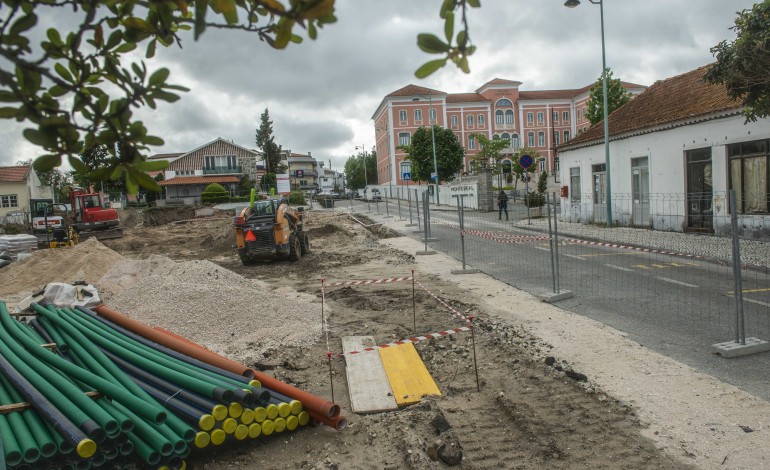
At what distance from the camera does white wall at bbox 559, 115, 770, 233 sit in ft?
52.1

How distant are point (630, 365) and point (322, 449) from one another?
11.8 ft

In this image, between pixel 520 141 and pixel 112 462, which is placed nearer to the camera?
pixel 112 462

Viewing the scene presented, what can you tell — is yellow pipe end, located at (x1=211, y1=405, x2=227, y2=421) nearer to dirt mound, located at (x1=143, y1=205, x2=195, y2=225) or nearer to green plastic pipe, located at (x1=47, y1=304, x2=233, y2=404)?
green plastic pipe, located at (x1=47, y1=304, x2=233, y2=404)

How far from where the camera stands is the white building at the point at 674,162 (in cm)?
1350

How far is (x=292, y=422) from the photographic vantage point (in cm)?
527

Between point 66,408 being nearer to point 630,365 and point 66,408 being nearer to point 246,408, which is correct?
point 246,408

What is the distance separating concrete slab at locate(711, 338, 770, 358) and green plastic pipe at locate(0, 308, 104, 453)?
6.40 metres

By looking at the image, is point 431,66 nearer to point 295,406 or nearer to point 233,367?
point 295,406

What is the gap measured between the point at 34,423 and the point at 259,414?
1698 mm

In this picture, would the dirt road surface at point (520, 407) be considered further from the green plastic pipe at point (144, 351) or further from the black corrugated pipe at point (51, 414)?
the black corrugated pipe at point (51, 414)

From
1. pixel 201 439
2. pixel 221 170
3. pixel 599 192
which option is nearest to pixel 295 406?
pixel 201 439

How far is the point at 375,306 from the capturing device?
442 inches

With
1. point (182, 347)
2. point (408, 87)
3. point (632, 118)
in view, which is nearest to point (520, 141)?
point (408, 87)

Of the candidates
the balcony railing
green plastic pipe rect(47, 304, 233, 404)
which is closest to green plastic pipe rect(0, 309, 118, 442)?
green plastic pipe rect(47, 304, 233, 404)
